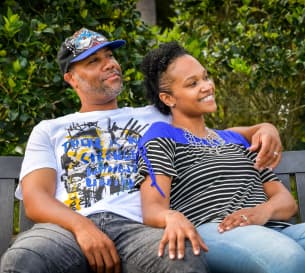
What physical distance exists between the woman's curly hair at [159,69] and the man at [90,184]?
0.24 ft

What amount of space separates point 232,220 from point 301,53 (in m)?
2.17

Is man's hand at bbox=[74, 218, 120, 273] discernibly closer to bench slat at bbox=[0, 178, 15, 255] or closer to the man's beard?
bench slat at bbox=[0, 178, 15, 255]

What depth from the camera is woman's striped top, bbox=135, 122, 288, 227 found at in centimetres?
329

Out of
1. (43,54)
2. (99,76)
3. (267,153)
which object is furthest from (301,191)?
(43,54)

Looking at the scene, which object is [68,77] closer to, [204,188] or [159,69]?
[159,69]

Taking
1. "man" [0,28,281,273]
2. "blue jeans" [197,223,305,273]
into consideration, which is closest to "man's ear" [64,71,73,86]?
"man" [0,28,281,273]

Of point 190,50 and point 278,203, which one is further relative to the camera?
point 190,50

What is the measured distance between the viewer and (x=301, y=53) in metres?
4.85

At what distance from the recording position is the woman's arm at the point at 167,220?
110 inches

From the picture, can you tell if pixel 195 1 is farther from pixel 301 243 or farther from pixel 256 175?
pixel 301 243

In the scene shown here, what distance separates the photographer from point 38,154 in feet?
11.6

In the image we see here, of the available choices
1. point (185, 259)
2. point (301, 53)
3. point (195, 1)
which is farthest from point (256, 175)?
point (195, 1)

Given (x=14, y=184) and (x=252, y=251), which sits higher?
(x=14, y=184)

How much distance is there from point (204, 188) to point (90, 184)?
63cm
